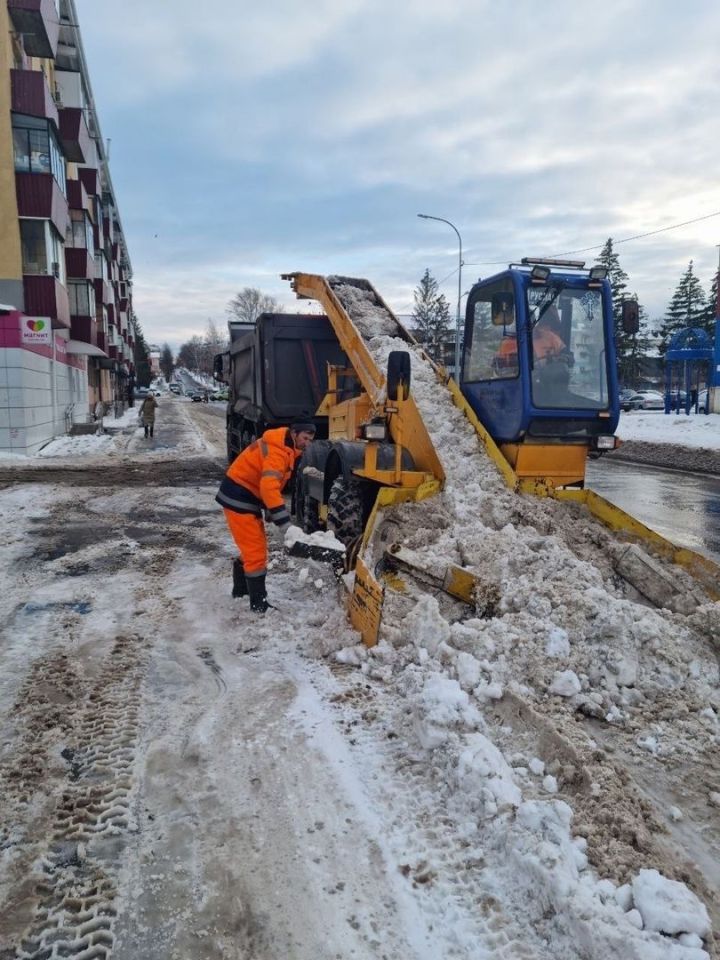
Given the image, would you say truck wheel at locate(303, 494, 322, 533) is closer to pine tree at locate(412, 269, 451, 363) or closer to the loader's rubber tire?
the loader's rubber tire

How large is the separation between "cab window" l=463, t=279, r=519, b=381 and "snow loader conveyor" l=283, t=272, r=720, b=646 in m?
0.36

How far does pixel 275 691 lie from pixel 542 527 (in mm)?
2543

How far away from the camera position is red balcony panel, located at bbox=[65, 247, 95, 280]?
28266 mm

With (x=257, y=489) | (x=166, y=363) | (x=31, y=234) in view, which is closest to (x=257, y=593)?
(x=257, y=489)

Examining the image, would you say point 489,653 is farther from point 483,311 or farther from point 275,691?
point 483,311

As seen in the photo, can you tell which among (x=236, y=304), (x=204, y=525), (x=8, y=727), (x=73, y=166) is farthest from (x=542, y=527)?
(x=236, y=304)

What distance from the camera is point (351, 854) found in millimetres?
2881

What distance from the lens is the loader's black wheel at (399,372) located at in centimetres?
628

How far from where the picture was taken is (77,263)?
1118 inches

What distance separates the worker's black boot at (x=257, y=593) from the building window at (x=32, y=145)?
64.8ft

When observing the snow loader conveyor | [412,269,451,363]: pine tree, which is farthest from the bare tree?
the snow loader conveyor

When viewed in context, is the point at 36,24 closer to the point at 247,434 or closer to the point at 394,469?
the point at 247,434

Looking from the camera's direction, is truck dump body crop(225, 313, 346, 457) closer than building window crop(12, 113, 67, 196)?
Yes

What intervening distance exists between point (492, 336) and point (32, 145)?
19.7 m
